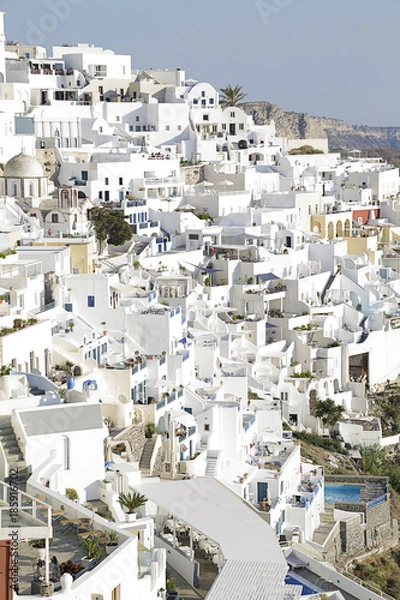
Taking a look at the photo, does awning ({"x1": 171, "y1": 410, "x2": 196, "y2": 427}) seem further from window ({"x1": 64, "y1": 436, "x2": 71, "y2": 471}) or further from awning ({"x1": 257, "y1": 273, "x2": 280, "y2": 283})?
awning ({"x1": 257, "y1": 273, "x2": 280, "y2": 283})

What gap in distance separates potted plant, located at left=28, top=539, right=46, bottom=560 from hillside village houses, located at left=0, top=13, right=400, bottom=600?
8cm

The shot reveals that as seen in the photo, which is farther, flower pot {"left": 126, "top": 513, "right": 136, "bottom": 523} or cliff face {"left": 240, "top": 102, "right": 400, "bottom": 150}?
cliff face {"left": 240, "top": 102, "right": 400, "bottom": 150}

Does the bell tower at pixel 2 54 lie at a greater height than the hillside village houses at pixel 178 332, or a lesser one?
greater

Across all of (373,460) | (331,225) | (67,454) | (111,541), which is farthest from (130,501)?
(331,225)

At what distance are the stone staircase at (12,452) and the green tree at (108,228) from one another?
2147cm

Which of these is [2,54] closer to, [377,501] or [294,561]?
[377,501]

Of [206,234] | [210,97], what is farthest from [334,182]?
[206,234]

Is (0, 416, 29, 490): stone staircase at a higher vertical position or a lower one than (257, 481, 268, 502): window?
higher

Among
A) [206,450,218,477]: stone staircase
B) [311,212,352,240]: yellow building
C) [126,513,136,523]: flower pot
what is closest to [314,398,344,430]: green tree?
[206,450,218,477]: stone staircase

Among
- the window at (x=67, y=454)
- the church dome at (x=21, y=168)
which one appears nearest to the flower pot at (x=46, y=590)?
the window at (x=67, y=454)

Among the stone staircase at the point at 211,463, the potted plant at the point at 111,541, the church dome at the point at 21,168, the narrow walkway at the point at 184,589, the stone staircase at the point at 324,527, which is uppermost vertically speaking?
the church dome at the point at 21,168

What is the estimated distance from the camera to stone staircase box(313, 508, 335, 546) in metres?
24.5

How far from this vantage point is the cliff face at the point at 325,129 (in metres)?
94.6

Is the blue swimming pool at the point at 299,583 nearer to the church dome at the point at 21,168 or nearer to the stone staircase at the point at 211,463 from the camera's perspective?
the stone staircase at the point at 211,463
